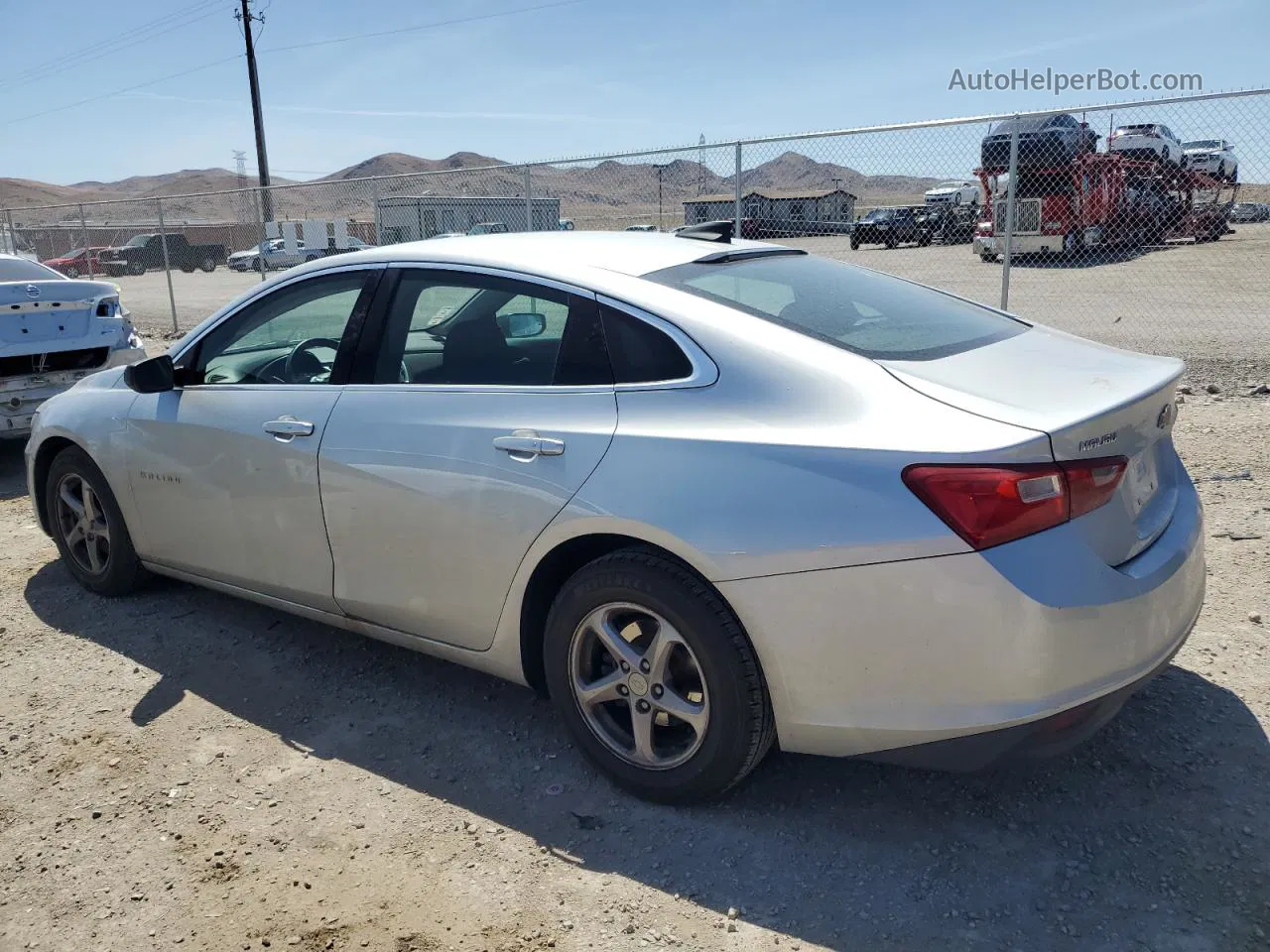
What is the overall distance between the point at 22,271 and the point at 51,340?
5.87 feet

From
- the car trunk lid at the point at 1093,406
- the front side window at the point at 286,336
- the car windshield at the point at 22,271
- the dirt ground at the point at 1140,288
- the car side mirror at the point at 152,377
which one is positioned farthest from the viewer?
the dirt ground at the point at 1140,288

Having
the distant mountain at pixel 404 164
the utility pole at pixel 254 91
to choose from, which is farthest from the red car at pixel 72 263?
the distant mountain at pixel 404 164

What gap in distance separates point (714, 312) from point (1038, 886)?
171 centimetres

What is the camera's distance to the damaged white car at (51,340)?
6828mm

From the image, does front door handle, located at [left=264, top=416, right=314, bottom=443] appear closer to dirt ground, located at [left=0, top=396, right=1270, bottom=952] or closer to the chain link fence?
dirt ground, located at [left=0, top=396, right=1270, bottom=952]

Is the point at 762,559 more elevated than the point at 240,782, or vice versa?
the point at 762,559

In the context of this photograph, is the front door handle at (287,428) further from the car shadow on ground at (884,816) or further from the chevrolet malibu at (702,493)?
the car shadow on ground at (884,816)

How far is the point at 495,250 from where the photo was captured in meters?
3.30

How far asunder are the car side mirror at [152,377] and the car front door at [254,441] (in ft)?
0.20

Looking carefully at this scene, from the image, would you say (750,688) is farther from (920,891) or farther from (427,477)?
(427,477)

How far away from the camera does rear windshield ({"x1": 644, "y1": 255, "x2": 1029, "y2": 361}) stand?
9.23ft

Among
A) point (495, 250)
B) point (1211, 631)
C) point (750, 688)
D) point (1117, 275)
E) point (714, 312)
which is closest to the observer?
point (750, 688)

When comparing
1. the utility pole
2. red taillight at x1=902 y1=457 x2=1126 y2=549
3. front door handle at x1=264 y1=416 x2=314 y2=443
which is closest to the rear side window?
red taillight at x1=902 y1=457 x2=1126 y2=549

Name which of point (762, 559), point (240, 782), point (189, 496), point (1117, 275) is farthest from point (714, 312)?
point (1117, 275)
